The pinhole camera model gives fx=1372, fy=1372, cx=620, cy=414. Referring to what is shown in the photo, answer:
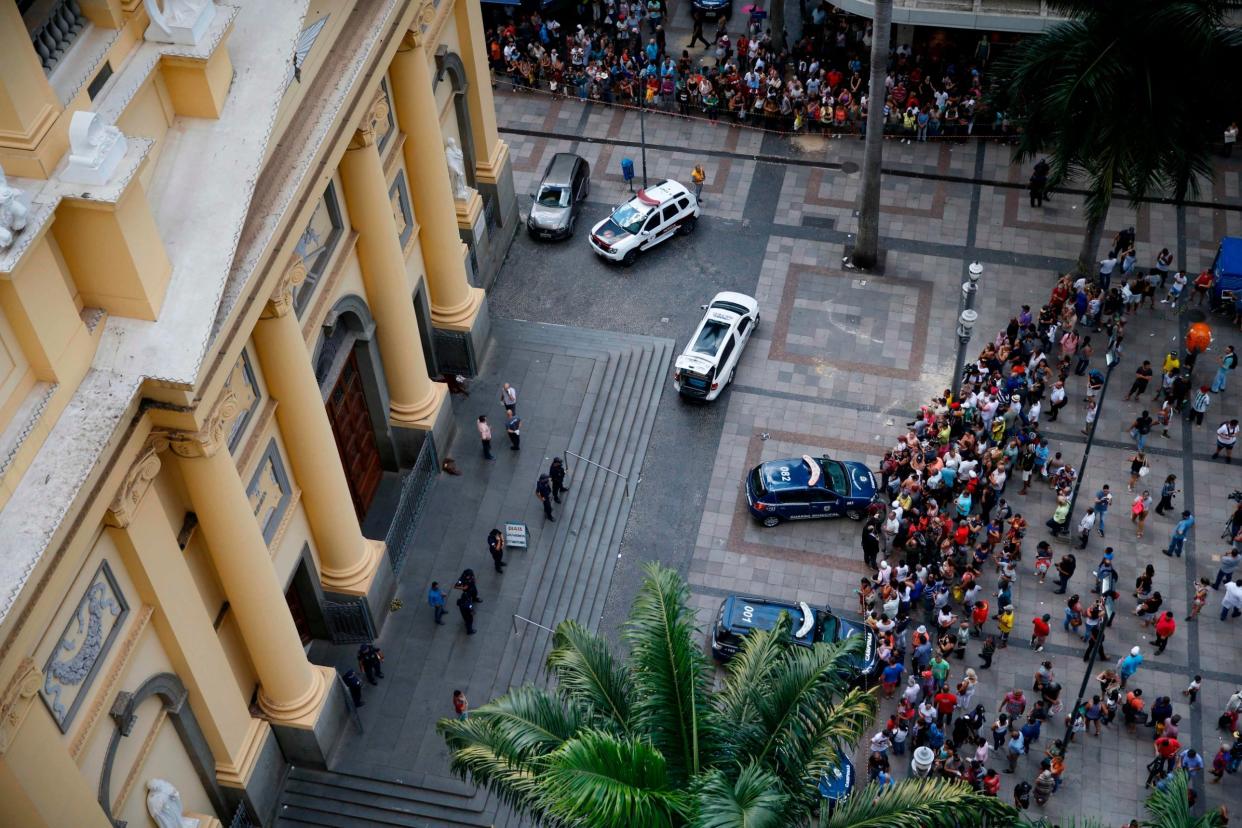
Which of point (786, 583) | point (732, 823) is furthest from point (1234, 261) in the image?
point (732, 823)

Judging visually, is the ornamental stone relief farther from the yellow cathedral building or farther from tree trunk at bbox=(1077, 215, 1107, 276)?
tree trunk at bbox=(1077, 215, 1107, 276)

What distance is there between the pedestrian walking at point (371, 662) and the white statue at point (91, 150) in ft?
45.3

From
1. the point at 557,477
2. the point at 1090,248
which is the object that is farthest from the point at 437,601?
the point at 1090,248

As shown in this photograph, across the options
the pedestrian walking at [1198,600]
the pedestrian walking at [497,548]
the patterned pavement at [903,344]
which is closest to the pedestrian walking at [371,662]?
the pedestrian walking at [497,548]

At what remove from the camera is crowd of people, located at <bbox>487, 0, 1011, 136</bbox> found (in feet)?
148

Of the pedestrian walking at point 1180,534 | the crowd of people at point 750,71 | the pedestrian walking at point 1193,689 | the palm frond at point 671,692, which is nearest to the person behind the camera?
the palm frond at point 671,692

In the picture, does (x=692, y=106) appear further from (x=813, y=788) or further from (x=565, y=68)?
(x=813, y=788)

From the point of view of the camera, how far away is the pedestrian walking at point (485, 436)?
33.7m

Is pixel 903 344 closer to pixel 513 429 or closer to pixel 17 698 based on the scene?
pixel 513 429

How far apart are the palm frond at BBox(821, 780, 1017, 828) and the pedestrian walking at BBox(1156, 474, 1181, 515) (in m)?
17.2

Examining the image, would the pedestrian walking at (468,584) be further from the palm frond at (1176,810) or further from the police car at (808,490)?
the palm frond at (1176,810)

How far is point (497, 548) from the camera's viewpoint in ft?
103

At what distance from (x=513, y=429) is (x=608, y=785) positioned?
59.6ft

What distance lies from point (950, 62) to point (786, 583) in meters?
21.7
